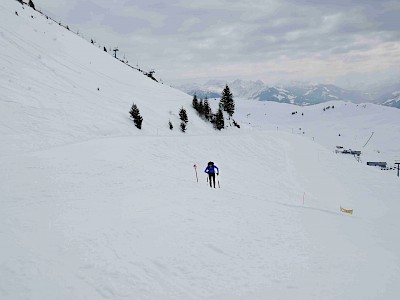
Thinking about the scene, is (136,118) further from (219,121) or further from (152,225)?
(152,225)

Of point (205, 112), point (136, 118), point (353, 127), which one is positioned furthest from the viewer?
point (353, 127)

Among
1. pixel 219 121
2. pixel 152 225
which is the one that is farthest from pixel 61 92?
pixel 219 121

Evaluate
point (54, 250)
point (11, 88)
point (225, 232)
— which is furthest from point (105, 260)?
point (11, 88)

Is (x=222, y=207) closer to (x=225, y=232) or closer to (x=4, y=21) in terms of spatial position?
(x=225, y=232)

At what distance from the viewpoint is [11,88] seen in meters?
27.8

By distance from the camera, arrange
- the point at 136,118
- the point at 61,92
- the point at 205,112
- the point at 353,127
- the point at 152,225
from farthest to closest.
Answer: the point at 353,127 → the point at 205,112 → the point at 136,118 → the point at 61,92 → the point at 152,225

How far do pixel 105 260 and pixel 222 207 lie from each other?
6.67 m

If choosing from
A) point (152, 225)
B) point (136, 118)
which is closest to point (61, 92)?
point (136, 118)

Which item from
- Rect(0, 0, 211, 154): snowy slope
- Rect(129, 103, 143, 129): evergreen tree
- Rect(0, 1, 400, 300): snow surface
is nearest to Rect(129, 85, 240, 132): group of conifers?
Rect(129, 103, 143, 129): evergreen tree

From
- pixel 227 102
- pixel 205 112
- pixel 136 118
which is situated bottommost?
pixel 136 118

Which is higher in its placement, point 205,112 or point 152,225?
point 205,112

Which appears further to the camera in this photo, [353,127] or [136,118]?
[353,127]

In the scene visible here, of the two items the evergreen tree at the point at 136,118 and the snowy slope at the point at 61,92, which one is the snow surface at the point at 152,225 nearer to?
the snowy slope at the point at 61,92

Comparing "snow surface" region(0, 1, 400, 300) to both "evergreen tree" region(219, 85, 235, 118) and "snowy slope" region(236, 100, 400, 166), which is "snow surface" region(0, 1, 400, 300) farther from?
"snowy slope" region(236, 100, 400, 166)
